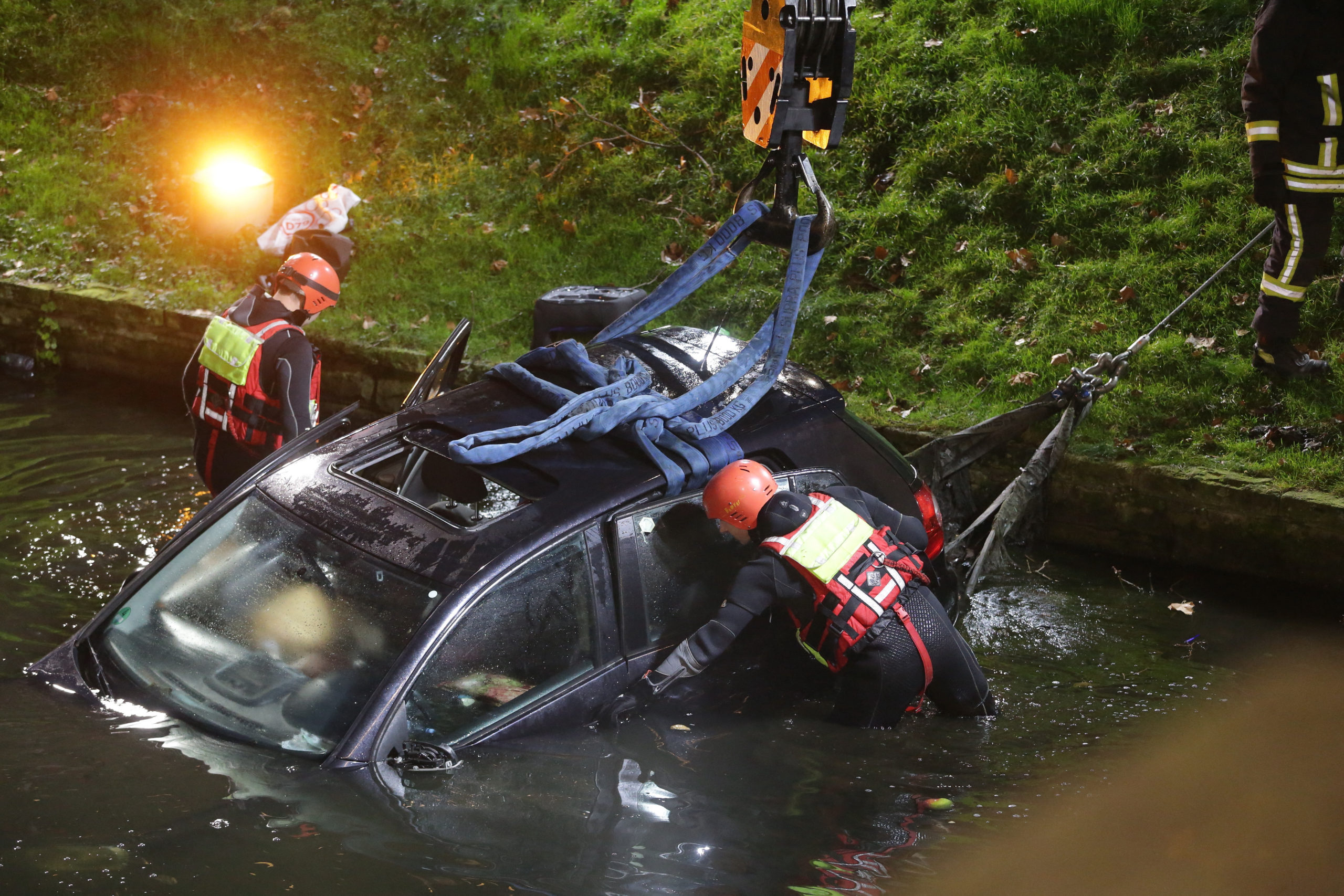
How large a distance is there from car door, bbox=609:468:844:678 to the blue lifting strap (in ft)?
0.46

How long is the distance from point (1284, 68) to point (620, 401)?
4.65m

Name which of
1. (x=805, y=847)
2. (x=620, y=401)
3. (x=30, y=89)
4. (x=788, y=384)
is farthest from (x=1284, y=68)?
(x=30, y=89)

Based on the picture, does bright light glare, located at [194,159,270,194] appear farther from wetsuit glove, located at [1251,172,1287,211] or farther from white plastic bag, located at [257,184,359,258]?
wetsuit glove, located at [1251,172,1287,211]

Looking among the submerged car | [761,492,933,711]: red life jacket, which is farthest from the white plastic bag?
[761,492,933,711]: red life jacket

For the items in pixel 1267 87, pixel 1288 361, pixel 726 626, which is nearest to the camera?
pixel 726 626

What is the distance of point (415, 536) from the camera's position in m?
3.79

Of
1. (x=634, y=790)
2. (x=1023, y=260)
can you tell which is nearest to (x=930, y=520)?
(x=634, y=790)

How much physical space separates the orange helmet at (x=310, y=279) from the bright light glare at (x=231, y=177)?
503 cm

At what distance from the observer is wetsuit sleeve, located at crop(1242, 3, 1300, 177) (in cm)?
638

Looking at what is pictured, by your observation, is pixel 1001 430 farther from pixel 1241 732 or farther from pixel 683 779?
pixel 683 779

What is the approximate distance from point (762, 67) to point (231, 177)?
6.90 m

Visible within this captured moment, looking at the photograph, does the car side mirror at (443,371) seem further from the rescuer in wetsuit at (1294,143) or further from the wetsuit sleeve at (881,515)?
the rescuer in wetsuit at (1294,143)

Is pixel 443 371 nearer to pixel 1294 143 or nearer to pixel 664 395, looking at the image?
pixel 664 395

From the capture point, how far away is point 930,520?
495 cm
